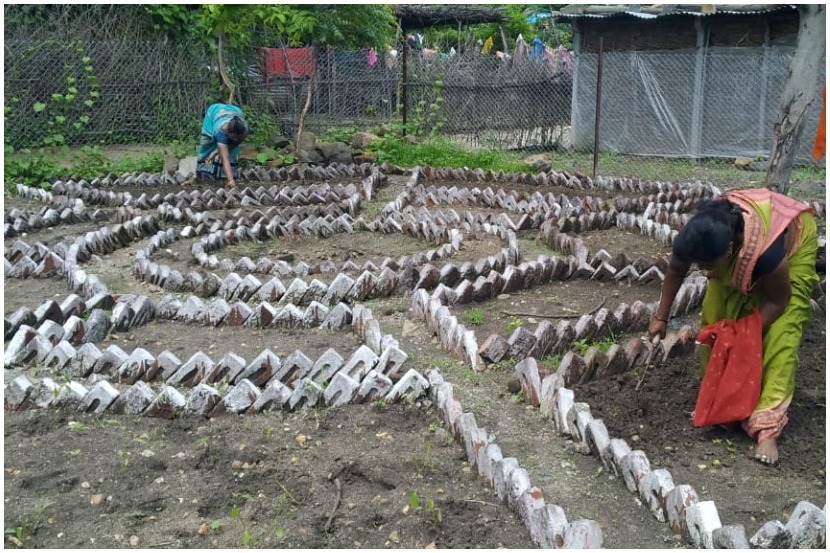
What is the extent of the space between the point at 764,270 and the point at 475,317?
7.51 ft

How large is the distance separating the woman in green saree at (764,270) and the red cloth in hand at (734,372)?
0.05m

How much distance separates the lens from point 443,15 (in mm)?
22719

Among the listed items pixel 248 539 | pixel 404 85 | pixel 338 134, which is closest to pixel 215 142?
pixel 338 134

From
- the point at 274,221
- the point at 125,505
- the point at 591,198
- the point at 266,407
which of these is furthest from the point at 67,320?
the point at 591,198

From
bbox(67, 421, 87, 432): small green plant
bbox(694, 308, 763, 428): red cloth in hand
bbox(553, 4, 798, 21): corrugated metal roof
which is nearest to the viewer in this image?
bbox(694, 308, 763, 428): red cloth in hand

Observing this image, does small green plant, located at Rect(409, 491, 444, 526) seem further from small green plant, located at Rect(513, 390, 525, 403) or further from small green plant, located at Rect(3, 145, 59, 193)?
small green plant, located at Rect(3, 145, 59, 193)

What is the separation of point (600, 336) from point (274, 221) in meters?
3.98

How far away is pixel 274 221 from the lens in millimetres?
8227

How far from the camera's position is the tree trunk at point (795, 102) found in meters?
7.12

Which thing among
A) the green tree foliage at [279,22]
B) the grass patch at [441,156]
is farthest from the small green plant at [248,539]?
the green tree foliage at [279,22]

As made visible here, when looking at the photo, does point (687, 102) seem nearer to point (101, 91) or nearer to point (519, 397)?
point (101, 91)

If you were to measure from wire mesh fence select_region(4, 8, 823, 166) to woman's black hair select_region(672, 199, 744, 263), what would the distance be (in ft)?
35.2

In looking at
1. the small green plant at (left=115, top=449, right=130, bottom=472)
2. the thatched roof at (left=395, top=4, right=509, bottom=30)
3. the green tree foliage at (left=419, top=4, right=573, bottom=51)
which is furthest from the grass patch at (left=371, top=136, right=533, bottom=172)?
the green tree foliage at (left=419, top=4, right=573, bottom=51)

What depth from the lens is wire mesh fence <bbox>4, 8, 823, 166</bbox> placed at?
13.7 m
